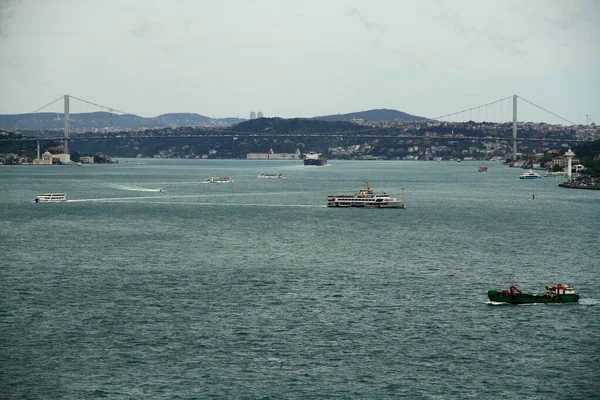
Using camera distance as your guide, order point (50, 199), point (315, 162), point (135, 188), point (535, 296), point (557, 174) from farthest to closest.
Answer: point (315, 162) → point (557, 174) → point (135, 188) → point (50, 199) → point (535, 296)

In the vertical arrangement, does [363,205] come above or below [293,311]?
above

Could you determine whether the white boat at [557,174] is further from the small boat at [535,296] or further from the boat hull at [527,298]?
the boat hull at [527,298]

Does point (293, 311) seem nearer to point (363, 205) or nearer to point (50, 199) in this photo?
point (363, 205)

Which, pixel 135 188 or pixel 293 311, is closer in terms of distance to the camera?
pixel 293 311

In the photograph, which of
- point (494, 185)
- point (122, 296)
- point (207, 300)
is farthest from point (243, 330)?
point (494, 185)

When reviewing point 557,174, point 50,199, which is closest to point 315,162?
point 557,174

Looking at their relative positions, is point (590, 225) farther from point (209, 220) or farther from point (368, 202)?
point (209, 220)

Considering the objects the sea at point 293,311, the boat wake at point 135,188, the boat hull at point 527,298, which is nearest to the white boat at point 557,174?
the boat wake at point 135,188
